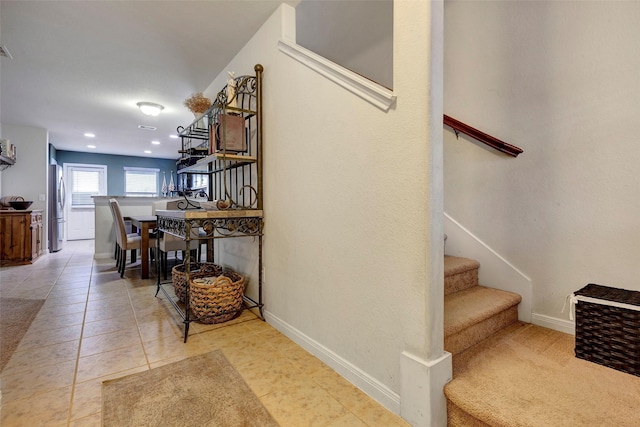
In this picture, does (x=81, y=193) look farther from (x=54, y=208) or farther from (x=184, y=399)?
(x=184, y=399)

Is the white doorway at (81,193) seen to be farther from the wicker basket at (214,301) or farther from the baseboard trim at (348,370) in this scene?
the baseboard trim at (348,370)

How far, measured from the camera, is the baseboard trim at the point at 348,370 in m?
1.29

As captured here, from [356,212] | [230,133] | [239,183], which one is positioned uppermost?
[230,133]

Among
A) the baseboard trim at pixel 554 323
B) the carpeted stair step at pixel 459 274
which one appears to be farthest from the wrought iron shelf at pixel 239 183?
the baseboard trim at pixel 554 323

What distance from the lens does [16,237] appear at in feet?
15.0

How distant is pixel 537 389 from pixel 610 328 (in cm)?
49

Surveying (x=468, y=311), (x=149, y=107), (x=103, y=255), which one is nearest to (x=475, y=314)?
(x=468, y=311)

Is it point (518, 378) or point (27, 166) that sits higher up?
point (27, 166)

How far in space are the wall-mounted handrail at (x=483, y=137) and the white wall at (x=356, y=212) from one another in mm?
1005

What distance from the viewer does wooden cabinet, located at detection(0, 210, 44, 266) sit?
450cm

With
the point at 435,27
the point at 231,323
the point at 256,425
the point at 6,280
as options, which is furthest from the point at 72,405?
the point at 6,280

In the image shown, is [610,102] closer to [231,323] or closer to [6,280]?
[231,323]

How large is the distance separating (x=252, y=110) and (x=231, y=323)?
5.59 ft

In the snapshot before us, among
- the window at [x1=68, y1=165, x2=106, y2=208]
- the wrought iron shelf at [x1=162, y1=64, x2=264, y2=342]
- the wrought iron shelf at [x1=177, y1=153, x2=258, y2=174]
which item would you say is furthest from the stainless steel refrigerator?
the wrought iron shelf at [x1=162, y1=64, x2=264, y2=342]
